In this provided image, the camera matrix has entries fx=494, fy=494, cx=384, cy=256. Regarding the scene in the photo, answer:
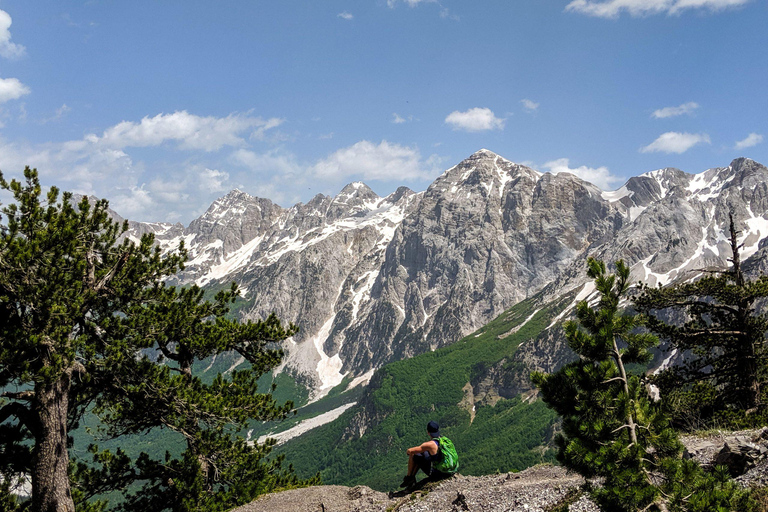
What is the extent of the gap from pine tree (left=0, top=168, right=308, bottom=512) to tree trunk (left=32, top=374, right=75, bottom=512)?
34 millimetres

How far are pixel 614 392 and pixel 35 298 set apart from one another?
18347mm

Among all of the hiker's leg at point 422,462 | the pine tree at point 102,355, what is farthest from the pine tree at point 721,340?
the pine tree at point 102,355

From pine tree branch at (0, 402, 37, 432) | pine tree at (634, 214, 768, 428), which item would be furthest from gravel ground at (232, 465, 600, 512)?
pine tree at (634, 214, 768, 428)

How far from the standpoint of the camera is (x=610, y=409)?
13.1 metres

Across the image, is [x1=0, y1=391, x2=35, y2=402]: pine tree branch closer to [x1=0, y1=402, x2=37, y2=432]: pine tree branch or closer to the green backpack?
[x1=0, y1=402, x2=37, y2=432]: pine tree branch

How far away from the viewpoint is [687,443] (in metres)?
19.3

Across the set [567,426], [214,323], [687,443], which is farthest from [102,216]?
[687,443]

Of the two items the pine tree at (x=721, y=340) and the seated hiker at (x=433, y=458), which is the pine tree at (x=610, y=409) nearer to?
the seated hiker at (x=433, y=458)

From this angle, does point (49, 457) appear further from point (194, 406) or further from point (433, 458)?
point (433, 458)

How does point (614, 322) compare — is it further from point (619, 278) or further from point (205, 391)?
point (205, 391)

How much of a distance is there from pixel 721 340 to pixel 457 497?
71.4ft

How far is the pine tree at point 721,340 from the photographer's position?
2722 centimetres

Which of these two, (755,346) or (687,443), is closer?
(687,443)

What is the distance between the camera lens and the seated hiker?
1842 centimetres
